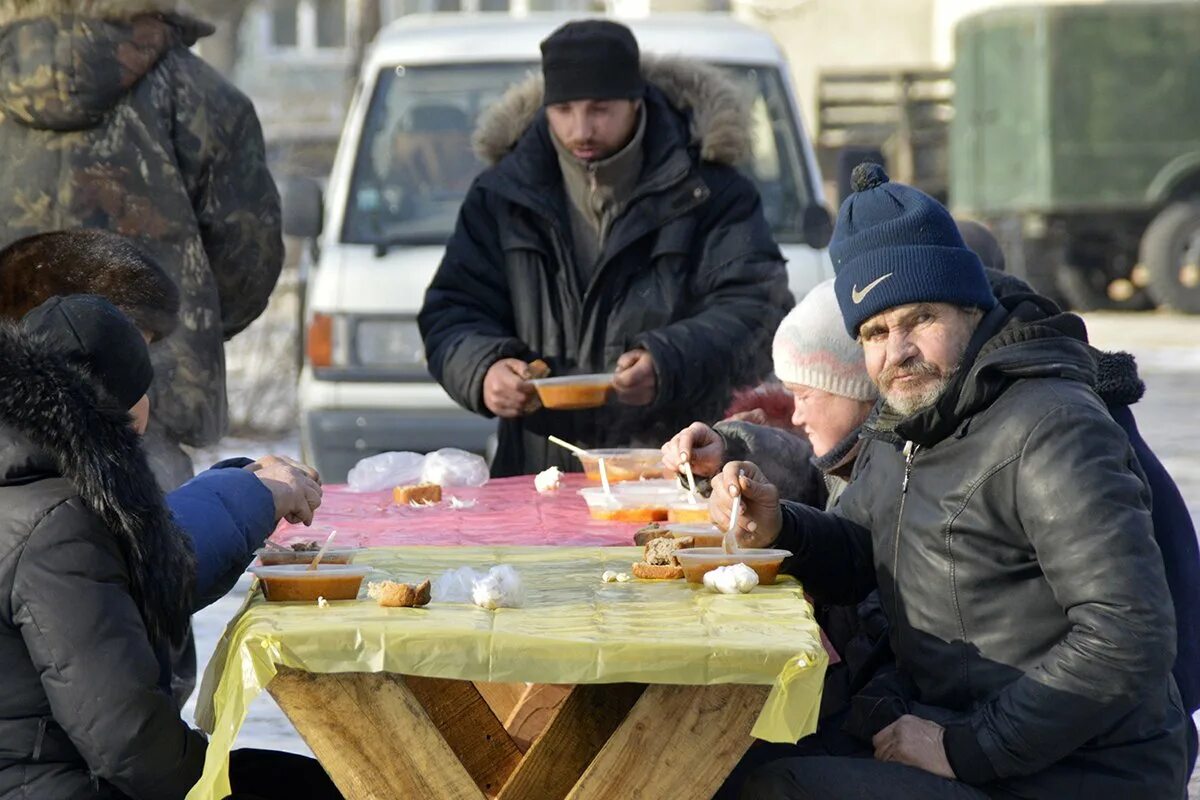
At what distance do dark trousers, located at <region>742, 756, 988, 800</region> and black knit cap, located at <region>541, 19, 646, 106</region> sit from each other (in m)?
2.52

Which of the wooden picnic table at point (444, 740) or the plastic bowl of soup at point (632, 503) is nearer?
the wooden picnic table at point (444, 740)

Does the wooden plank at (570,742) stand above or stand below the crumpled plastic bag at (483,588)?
below

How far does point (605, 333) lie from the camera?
5.55m

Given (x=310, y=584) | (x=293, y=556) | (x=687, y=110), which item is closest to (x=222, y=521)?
(x=293, y=556)

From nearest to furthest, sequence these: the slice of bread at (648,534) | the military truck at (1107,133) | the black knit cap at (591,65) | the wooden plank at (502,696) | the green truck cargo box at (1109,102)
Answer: the slice of bread at (648,534), the wooden plank at (502,696), the black knit cap at (591,65), the military truck at (1107,133), the green truck cargo box at (1109,102)

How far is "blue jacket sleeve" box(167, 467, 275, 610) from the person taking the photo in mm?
3391

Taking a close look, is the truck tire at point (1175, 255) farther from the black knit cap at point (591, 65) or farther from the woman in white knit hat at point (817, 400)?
the woman in white knit hat at point (817, 400)

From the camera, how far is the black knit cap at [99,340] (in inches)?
124

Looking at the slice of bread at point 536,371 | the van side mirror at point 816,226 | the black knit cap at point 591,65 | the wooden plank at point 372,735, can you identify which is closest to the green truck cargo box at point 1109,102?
the van side mirror at point 816,226

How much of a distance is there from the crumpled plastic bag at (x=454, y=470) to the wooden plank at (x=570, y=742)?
130 cm

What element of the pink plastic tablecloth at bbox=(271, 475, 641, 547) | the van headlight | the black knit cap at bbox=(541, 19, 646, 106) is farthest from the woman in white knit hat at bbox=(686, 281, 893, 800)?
the van headlight

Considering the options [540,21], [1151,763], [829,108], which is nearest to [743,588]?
[1151,763]

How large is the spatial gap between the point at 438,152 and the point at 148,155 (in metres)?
3.06

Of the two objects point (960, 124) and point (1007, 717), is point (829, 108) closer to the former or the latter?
point (960, 124)
